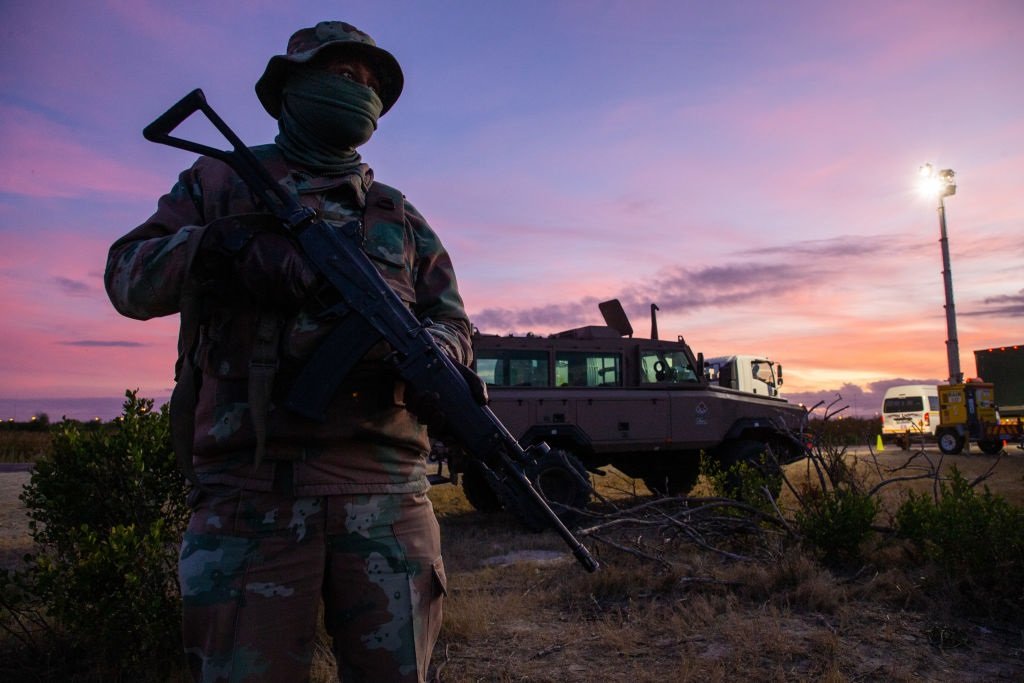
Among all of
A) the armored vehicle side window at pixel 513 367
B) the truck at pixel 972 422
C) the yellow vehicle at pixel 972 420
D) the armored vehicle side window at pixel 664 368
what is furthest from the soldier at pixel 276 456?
the yellow vehicle at pixel 972 420

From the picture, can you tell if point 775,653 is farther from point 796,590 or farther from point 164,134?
point 164,134

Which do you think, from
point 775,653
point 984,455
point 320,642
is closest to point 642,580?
point 775,653

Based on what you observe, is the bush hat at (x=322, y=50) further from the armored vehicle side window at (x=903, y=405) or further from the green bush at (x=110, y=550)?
the armored vehicle side window at (x=903, y=405)

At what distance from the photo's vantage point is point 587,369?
9195mm

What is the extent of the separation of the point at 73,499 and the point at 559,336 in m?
6.32

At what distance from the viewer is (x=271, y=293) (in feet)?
5.39

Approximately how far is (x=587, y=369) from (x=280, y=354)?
25.0ft

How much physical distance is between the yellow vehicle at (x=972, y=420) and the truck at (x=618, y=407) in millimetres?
11521

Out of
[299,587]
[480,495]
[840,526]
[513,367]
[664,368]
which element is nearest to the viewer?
[299,587]

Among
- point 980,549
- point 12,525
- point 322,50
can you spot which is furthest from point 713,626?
point 12,525

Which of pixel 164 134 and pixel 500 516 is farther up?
pixel 164 134

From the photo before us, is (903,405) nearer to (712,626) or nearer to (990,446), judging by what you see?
(990,446)

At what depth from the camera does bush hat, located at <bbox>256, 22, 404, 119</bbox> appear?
188cm

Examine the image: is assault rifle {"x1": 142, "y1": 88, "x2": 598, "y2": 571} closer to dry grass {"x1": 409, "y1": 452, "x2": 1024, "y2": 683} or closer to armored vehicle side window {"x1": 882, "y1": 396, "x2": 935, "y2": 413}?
dry grass {"x1": 409, "y1": 452, "x2": 1024, "y2": 683}
